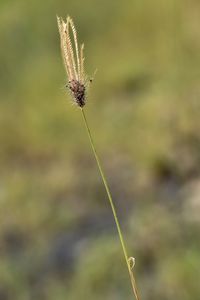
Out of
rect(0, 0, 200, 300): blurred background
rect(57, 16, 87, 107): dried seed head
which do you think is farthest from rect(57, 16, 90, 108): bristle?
rect(0, 0, 200, 300): blurred background

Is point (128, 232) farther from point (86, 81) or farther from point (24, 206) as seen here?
point (86, 81)

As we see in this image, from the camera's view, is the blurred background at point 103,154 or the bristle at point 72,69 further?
the blurred background at point 103,154

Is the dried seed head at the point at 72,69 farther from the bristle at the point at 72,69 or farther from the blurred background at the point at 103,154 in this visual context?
the blurred background at the point at 103,154

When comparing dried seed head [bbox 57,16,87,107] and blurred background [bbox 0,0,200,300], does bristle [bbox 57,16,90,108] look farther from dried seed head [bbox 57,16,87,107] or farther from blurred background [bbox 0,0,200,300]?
blurred background [bbox 0,0,200,300]

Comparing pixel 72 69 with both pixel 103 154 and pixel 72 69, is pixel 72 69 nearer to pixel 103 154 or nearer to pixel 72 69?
pixel 72 69

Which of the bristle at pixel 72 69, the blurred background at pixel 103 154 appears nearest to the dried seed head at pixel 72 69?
the bristle at pixel 72 69

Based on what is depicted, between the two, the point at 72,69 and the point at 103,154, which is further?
the point at 103,154

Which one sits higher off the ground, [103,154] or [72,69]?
[103,154]

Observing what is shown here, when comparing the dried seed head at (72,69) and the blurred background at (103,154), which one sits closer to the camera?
the dried seed head at (72,69)

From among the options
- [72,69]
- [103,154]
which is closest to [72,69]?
[72,69]
